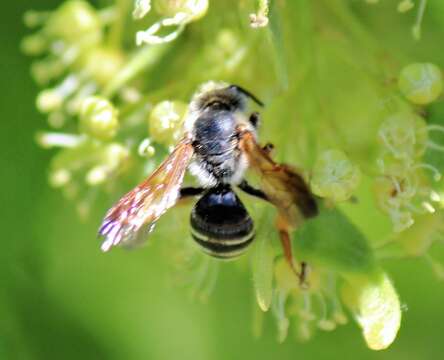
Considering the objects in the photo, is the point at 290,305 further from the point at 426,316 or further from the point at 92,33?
the point at 92,33

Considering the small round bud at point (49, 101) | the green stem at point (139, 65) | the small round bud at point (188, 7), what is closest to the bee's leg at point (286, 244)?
the small round bud at point (188, 7)

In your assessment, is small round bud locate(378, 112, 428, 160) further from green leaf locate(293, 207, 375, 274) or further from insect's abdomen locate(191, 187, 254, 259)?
insect's abdomen locate(191, 187, 254, 259)

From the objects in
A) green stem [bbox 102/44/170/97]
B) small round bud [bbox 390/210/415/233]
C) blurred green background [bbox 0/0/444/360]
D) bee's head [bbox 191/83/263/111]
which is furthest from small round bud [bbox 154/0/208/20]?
blurred green background [bbox 0/0/444/360]

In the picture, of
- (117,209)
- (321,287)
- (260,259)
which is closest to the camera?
(117,209)

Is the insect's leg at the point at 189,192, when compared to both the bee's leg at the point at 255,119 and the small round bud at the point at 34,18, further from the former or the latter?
the small round bud at the point at 34,18

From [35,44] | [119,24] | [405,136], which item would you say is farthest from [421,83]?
[35,44]

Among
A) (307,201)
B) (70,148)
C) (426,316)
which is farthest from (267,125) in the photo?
(426,316)

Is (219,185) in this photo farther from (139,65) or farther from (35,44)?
(35,44)
